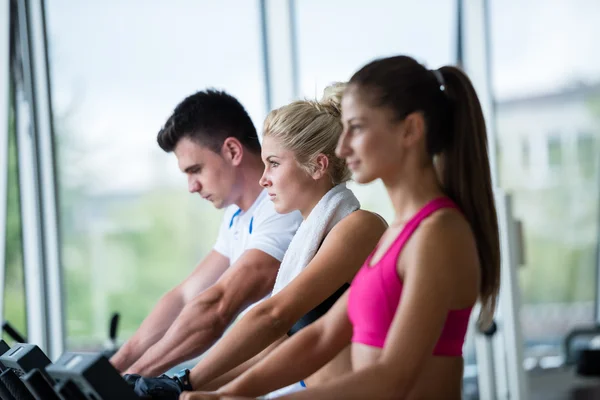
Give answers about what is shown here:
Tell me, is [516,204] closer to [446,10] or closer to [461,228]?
[446,10]

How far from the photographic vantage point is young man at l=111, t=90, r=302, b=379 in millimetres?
2158

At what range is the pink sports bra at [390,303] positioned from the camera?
1.28 metres

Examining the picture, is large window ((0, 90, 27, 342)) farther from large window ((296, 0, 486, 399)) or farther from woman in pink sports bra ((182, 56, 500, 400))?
woman in pink sports bra ((182, 56, 500, 400))

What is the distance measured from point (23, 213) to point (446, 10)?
2357 mm

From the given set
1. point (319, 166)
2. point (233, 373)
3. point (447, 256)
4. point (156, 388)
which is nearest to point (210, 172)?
point (319, 166)

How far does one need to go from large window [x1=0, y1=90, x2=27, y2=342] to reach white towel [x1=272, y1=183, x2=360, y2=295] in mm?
2522

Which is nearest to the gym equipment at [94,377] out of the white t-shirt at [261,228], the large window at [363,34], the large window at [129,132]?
the white t-shirt at [261,228]

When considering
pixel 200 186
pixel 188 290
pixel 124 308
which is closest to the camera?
pixel 200 186

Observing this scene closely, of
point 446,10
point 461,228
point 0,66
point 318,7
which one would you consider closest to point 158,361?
point 461,228

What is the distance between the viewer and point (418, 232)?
127 cm

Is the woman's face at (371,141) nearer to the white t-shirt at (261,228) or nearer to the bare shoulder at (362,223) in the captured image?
the bare shoulder at (362,223)


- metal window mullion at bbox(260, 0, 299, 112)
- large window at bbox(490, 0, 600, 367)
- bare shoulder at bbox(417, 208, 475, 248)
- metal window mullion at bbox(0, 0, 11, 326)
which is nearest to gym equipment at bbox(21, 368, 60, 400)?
bare shoulder at bbox(417, 208, 475, 248)

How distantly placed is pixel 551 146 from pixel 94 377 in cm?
389

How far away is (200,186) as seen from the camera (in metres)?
2.44
